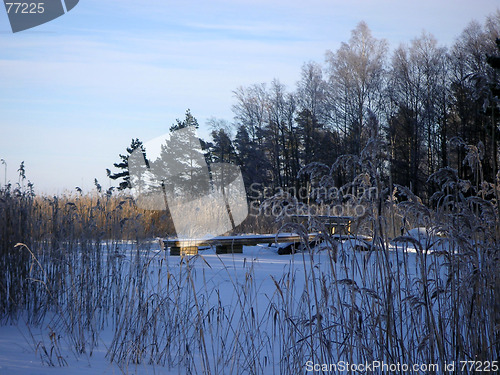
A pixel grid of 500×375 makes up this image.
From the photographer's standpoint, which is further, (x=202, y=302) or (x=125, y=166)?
(x=125, y=166)

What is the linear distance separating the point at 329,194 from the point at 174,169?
2474 cm

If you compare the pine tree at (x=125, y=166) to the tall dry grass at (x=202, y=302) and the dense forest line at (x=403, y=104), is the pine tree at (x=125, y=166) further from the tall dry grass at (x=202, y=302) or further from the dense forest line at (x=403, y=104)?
the tall dry grass at (x=202, y=302)

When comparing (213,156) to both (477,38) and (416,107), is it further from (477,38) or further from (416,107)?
(477,38)

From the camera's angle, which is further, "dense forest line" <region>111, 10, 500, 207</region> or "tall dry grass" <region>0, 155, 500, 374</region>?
"dense forest line" <region>111, 10, 500, 207</region>

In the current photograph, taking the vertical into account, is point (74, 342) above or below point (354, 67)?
below

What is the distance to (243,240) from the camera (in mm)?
7691

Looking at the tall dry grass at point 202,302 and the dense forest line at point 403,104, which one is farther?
the dense forest line at point 403,104

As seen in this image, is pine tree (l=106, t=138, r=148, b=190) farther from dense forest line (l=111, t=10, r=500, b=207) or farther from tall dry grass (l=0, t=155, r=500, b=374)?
tall dry grass (l=0, t=155, r=500, b=374)

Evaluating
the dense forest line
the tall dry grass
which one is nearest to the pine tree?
the dense forest line

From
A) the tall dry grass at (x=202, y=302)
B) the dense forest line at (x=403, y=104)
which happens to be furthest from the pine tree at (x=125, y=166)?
the tall dry grass at (x=202, y=302)

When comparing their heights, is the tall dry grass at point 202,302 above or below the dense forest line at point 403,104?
below

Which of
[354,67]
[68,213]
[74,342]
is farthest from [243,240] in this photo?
[354,67]

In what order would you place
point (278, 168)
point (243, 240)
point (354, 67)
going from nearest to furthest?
point (243, 240), point (354, 67), point (278, 168)

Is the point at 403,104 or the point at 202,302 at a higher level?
the point at 403,104
